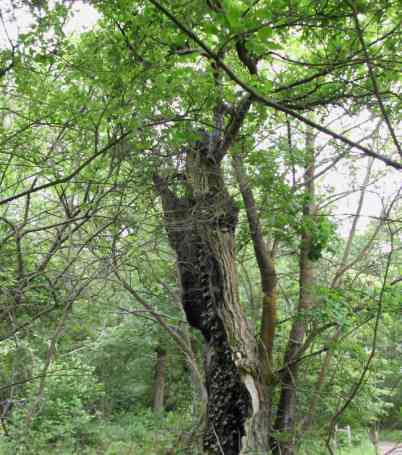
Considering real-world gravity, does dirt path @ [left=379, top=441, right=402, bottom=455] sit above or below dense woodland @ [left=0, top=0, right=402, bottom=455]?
below

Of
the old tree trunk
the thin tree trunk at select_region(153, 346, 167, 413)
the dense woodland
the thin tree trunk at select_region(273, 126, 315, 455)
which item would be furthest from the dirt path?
the thin tree trunk at select_region(153, 346, 167, 413)

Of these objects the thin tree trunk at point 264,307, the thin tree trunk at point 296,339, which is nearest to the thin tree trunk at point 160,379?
the thin tree trunk at point 296,339

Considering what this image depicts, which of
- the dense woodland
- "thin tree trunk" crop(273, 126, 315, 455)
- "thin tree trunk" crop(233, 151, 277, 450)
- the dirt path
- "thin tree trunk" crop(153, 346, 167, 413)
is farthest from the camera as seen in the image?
"thin tree trunk" crop(153, 346, 167, 413)

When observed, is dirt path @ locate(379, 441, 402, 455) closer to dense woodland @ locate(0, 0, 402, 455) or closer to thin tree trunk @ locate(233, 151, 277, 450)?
dense woodland @ locate(0, 0, 402, 455)

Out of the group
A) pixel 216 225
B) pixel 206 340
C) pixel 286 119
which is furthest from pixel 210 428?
pixel 286 119

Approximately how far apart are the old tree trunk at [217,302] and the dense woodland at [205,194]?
0.08 ft

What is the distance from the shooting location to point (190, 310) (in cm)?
577

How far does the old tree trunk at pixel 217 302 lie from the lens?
4.95 meters

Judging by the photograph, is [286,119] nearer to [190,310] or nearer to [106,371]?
[190,310]

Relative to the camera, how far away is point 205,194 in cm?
504

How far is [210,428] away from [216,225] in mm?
2241

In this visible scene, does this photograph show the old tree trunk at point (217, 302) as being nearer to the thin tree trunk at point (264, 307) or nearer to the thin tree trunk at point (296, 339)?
the thin tree trunk at point (264, 307)

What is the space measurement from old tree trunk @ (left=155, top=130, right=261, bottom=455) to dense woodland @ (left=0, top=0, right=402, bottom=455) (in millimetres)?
23

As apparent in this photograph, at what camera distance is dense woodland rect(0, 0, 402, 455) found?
2916 mm
